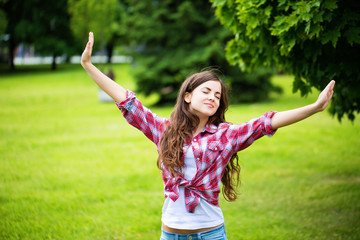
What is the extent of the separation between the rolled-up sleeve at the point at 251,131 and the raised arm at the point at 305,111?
37 mm

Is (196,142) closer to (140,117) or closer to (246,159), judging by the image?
(140,117)

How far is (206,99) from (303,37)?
1490 millimetres

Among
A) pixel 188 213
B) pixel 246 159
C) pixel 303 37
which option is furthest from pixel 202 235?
pixel 246 159

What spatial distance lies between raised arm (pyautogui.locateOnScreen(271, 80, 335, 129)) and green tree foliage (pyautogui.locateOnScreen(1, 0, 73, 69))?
36202 mm

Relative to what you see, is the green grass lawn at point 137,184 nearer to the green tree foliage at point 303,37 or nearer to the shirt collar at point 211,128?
the green tree foliage at point 303,37

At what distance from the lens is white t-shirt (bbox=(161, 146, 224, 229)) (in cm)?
239

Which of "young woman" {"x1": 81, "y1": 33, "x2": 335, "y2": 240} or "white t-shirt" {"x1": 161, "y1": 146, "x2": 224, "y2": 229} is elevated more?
"young woman" {"x1": 81, "y1": 33, "x2": 335, "y2": 240}

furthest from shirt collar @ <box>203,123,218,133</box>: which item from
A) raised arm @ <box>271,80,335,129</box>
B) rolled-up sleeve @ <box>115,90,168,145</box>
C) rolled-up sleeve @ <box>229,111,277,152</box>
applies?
raised arm @ <box>271,80,335,129</box>

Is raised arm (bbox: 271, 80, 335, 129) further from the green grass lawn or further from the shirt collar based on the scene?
the green grass lawn

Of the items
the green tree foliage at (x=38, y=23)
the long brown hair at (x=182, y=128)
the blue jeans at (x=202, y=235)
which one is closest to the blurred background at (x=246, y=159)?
the long brown hair at (x=182, y=128)

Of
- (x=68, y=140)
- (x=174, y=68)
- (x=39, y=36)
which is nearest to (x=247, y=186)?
(x=68, y=140)

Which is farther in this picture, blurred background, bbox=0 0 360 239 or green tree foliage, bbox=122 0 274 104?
green tree foliage, bbox=122 0 274 104

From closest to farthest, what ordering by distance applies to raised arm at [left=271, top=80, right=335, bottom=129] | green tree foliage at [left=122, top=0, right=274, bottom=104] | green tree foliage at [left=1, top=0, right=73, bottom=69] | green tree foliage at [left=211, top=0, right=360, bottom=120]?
raised arm at [left=271, top=80, right=335, bottom=129], green tree foliage at [left=211, top=0, right=360, bottom=120], green tree foliage at [left=122, top=0, right=274, bottom=104], green tree foliage at [left=1, top=0, right=73, bottom=69]

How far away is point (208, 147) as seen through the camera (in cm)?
249
